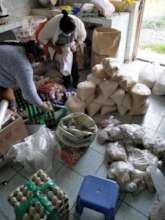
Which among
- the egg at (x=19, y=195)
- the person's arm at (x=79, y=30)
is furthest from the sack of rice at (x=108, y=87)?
the egg at (x=19, y=195)

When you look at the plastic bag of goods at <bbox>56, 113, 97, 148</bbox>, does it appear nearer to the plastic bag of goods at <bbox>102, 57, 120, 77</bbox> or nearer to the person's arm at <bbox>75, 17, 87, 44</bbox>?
the plastic bag of goods at <bbox>102, 57, 120, 77</bbox>

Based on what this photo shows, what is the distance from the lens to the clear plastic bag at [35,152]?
172 centimetres

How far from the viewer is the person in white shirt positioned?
7.03 feet

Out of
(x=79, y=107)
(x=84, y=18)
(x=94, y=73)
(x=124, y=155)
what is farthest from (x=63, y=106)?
(x=84, y=18)

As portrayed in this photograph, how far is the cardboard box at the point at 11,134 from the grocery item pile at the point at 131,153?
0.71m

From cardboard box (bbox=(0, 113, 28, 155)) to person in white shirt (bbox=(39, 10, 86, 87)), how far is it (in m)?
0.94

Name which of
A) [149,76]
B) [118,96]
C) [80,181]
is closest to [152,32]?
[149,76]

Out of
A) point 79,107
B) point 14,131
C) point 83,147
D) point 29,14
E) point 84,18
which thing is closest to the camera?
point 14,131

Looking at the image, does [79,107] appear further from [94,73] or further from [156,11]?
[156,11]

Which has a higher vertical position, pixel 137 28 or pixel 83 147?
pixel 137 28

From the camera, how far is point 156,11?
Result: 3285 millimetres

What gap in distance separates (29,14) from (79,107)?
1.73 meters

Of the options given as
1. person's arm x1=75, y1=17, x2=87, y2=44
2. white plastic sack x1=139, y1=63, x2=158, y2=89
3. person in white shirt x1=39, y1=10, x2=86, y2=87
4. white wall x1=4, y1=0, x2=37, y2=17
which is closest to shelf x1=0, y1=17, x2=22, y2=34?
white wall x1=4, y1=0, x2=37, y2=17

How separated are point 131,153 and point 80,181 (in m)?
0.50
